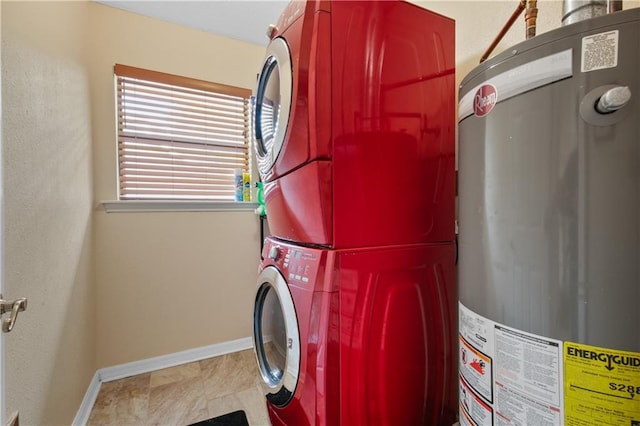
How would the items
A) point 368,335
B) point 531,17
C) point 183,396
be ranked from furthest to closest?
point 183,396
point 368,335
point 531,17

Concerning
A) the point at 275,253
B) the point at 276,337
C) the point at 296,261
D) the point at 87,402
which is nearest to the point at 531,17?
the point at 296,261

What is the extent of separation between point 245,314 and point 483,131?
220cm

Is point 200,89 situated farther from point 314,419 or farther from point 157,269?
point 314,419

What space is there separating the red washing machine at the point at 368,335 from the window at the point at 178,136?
1.50 meters

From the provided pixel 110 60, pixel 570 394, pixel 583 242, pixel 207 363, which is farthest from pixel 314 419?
pixel 110 60

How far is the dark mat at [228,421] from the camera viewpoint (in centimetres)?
150

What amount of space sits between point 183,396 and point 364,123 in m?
1.89

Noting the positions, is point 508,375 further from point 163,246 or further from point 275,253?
point 163,246

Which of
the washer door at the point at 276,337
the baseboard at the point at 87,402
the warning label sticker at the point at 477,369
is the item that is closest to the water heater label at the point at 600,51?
the warning label sticker at the point at 477,369

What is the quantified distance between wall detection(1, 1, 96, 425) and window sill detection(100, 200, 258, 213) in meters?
0.18

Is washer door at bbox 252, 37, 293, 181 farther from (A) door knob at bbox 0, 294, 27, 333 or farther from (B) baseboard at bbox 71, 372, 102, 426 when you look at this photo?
(B) baseboard at bbox 71, 372, 102, 426

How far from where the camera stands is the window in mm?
2006

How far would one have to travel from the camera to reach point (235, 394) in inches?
68.8

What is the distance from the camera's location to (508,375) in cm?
54
